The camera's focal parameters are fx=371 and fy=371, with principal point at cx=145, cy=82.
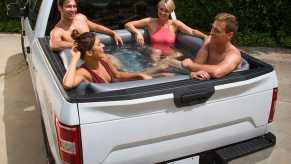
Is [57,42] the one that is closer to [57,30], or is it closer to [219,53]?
[57,30]

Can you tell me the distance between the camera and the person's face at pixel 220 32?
335 centimetres

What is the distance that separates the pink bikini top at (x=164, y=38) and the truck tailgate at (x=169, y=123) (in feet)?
7.04

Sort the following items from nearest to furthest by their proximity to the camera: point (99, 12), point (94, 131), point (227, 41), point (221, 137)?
point (94, 131), point (221, 137), point (227, 41), point (99, 12)

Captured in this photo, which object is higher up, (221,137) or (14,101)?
(221,137)

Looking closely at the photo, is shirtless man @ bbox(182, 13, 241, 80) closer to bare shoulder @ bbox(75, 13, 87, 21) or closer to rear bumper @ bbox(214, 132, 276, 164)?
rear bumper @ bbox(214, 132, 276, 164)

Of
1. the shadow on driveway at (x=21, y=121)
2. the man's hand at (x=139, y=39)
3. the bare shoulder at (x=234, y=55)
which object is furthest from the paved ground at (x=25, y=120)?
the man's hand at (x=139, y=39)

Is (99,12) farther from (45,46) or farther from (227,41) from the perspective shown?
(227,41)

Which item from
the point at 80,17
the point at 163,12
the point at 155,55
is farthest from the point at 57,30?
the point at 163,12

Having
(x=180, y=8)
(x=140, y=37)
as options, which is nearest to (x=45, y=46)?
(x=140, y=37)

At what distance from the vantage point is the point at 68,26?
4297mm

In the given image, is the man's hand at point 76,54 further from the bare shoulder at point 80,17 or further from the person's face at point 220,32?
the bare shoulder at point 80,17

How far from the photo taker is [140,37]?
481cm

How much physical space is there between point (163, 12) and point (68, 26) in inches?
50.8

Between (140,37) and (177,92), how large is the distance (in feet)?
7.70
